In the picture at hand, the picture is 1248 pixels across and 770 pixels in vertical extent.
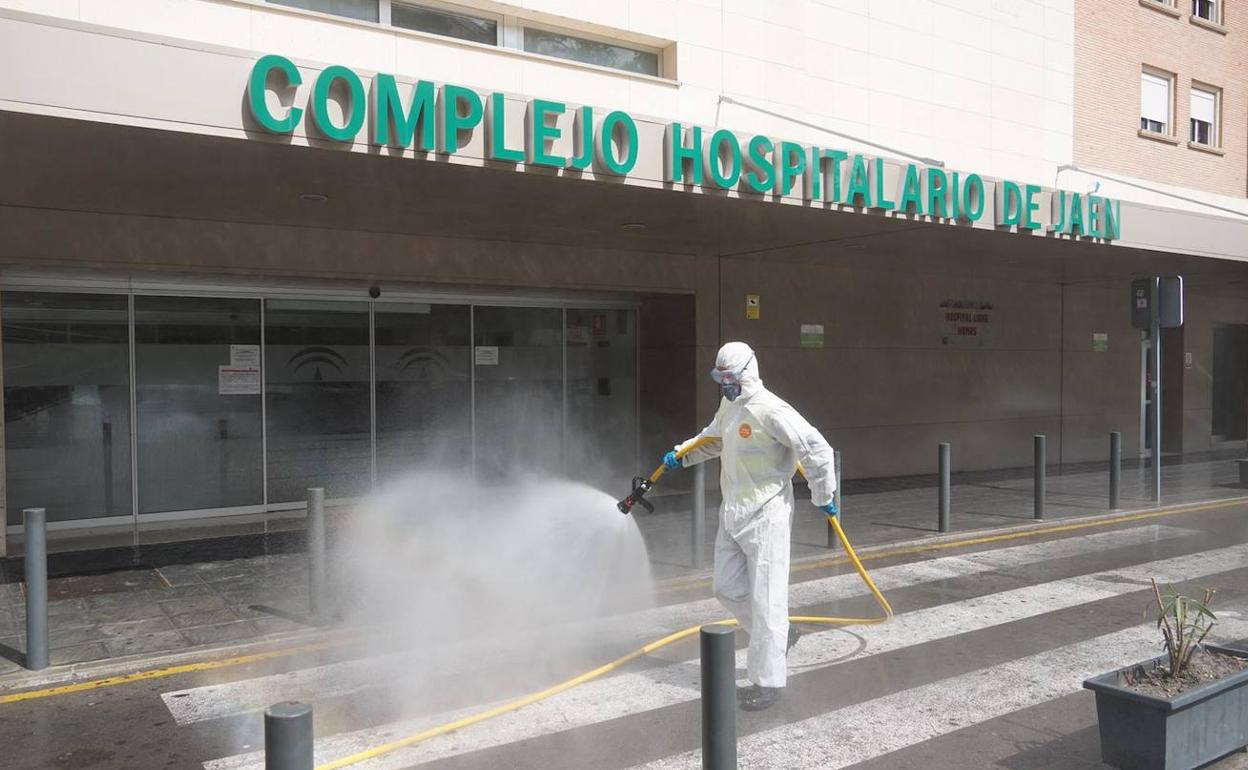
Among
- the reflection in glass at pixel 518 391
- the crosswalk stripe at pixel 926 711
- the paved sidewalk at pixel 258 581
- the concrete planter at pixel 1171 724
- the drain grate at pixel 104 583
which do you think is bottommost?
the crosswalk stripe at pixel 926 711

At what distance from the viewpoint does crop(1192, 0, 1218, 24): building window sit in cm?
Answer: 1939

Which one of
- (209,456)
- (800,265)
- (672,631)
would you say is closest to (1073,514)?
(800,265)

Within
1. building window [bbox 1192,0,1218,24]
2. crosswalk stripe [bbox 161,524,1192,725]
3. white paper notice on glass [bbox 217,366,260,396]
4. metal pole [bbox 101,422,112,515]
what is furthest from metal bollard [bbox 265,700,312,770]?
building window [bbox 1192,0,1218,24]

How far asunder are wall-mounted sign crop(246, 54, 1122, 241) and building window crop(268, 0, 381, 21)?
3159 mm

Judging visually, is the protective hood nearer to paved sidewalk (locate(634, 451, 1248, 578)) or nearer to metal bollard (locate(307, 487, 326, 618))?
metal bollard (locate(307, 487, 326, 618))

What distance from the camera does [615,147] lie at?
8.38m

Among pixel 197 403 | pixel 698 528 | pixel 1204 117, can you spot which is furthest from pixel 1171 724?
pixel 1204 117

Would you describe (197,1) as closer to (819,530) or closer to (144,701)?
(144,701)

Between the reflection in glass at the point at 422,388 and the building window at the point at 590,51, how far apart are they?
10.8 feet

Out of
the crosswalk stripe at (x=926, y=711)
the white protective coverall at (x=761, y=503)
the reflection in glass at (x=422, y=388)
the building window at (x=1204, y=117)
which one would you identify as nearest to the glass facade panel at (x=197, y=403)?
the reflection in glass at (x=422, y=388)

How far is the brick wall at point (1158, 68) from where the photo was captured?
55.4 ft

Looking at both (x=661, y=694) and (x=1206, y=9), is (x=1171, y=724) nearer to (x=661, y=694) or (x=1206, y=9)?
(x=661, y=694)

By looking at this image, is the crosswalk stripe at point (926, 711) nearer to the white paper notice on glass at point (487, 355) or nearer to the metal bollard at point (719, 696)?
the metal bollard at point (719, 696)

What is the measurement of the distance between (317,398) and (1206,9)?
18999 millimetres
